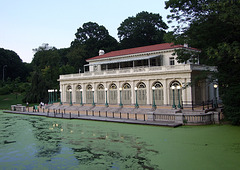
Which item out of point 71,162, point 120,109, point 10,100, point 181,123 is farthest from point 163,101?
point 10,100

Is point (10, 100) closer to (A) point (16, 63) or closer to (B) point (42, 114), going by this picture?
(B) point (42, 114)

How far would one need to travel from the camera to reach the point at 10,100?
193ft

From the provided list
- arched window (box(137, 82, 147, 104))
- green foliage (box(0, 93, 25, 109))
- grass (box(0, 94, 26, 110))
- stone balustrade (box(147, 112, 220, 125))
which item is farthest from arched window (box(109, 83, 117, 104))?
green foliage (box(0, 93, 25, 109))

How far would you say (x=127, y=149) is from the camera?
13.7m

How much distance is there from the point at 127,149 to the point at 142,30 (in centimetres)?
6262

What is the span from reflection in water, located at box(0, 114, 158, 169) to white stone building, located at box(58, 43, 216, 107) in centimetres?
1137

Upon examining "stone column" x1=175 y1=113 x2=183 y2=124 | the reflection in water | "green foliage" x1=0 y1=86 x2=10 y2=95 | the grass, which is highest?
"green foliage" x1=0 y1=86 x2=10 y2=95

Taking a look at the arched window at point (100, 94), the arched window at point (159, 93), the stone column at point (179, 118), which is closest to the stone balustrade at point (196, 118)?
the stone column at point (179, 118)

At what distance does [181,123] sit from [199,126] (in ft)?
4.92

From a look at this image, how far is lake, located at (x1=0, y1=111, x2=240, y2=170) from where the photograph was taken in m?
11.2

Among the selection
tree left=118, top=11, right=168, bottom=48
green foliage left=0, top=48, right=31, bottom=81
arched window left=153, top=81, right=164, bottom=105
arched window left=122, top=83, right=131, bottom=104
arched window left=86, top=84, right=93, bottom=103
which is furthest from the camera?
green foliage left=0, top=48, right=31, bottom=81

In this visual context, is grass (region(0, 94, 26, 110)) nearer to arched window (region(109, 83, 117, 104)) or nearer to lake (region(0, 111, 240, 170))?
arched window (region(109, 83, 117, 104))

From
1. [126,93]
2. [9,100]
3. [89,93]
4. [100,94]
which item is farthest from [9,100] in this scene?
[126,93]

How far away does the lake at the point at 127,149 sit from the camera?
441 inches
